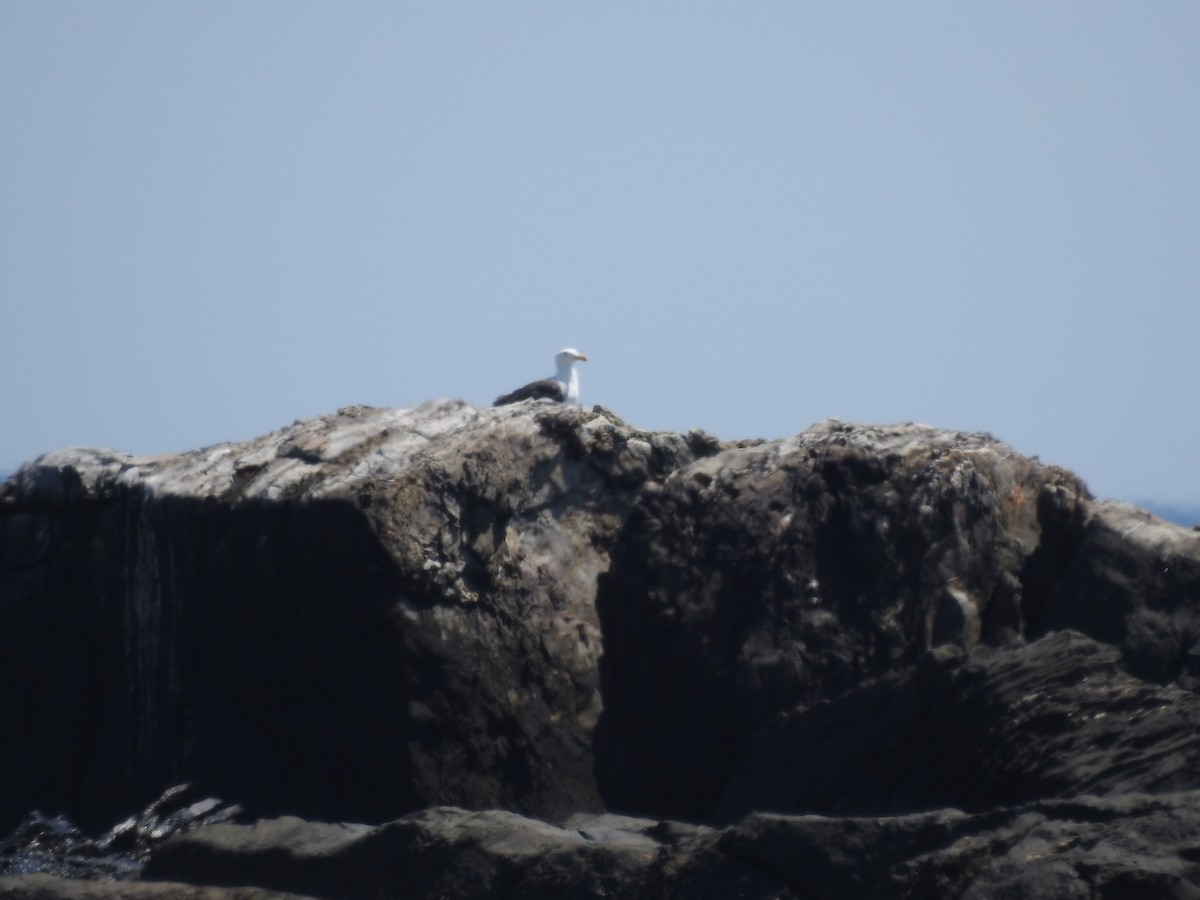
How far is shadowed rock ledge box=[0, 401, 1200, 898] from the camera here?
7410 mm

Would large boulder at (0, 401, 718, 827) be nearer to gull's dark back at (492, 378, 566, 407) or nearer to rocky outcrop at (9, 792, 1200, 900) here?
rocky outcrop at (9, 792, 1200, 900)

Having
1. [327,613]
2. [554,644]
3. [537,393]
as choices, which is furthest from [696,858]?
[537,393]

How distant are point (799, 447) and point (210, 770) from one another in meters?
4.27

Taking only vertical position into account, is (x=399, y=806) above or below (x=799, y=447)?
below

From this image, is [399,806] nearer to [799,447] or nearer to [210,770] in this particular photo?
[210,770]

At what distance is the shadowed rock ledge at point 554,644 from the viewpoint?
24.3 feet

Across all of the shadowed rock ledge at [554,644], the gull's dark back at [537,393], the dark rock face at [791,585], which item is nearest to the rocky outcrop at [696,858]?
the shadowed rock ledge at [554,644]

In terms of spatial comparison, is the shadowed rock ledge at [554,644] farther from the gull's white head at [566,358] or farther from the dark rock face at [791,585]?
the gull's white head at [566,358]

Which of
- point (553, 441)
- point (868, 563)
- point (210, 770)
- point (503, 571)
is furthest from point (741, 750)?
point (210, 770)

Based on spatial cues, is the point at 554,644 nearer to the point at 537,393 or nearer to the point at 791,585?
the point at 791,585

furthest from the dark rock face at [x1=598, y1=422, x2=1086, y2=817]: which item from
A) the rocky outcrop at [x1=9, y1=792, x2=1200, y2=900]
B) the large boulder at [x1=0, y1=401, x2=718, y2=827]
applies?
the rocky outcrop at [x1=9, y1=792, x2=1200, y2=900]

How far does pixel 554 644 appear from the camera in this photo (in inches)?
382

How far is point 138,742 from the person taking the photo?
34.8ft

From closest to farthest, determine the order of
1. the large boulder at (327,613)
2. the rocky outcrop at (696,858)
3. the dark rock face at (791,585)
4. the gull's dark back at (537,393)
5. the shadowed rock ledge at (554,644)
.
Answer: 1. the rocky outcrop at (696,858)
2. the shadowed rock ledge at (554,644)
3. the dark rock face at (791,585)
4. the large boulder at (327,613)
5. the gull's dark back at (537,393)
